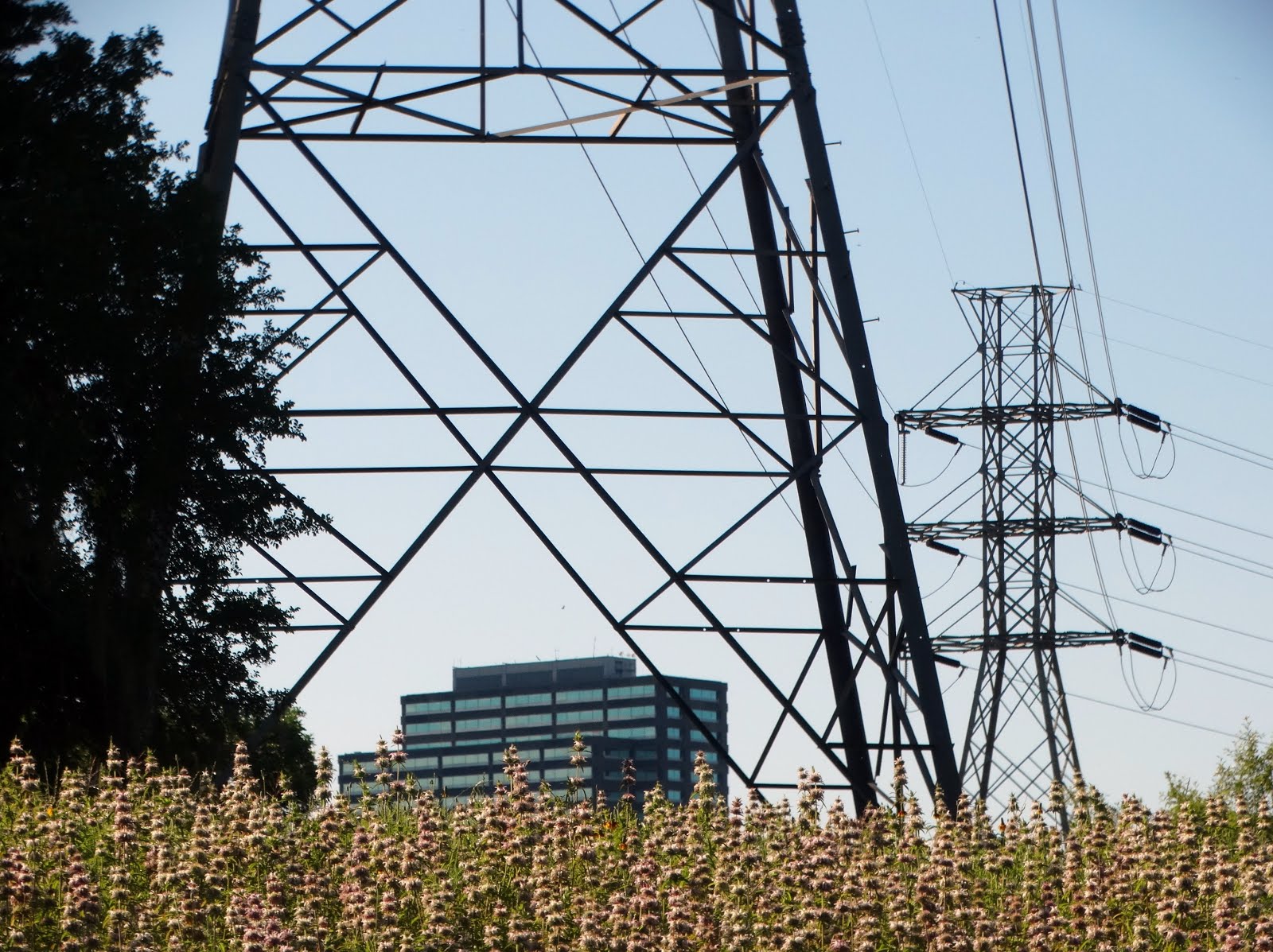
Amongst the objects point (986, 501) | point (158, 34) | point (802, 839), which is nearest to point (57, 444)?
point (158, 34)

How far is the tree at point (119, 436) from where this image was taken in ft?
45.7

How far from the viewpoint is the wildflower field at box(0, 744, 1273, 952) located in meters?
6.65

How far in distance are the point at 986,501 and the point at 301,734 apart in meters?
17.9

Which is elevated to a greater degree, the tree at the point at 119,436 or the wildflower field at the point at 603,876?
the tree at the point at 119,436

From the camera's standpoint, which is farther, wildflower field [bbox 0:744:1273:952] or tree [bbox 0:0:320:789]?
tree [bbox 0:0:320:789]

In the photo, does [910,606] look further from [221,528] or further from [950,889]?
[950,889]

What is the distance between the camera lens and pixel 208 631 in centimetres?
1517

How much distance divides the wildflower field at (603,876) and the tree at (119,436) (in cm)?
508

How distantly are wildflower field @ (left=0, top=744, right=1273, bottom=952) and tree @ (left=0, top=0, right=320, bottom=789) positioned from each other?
508 centimetres

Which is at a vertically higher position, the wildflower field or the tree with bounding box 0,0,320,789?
the tree with bounding box 0,0,320,789

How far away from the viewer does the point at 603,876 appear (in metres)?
7.56

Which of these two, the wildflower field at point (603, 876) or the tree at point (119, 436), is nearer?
the wildflower field at point (603, 876)

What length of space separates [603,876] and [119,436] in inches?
325

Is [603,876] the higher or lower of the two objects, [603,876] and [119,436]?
the lower
